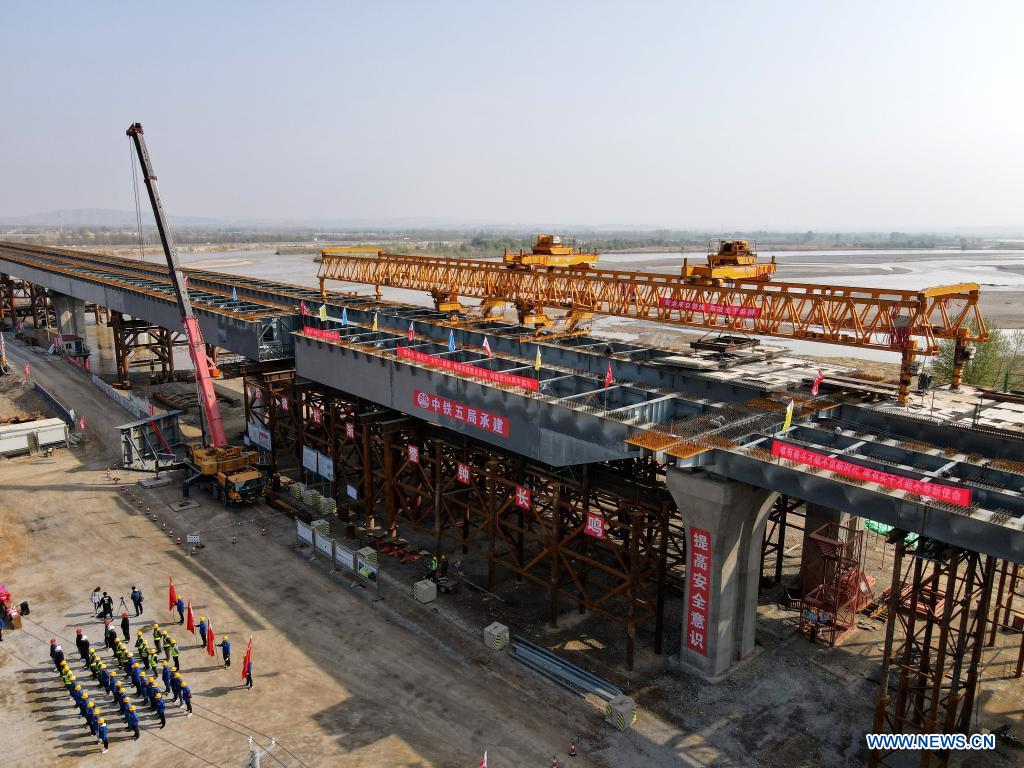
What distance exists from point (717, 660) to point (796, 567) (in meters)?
10.7

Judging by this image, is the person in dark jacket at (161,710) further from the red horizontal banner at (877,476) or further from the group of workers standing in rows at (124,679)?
the red horizontal banner at (877,476)

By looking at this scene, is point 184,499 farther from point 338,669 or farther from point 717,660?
point 717,660

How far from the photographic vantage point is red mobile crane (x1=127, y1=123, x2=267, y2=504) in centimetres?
3734

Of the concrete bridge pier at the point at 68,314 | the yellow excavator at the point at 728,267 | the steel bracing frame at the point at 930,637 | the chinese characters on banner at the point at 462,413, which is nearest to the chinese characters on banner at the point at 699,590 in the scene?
the steel bracing frame at the point at 930,637

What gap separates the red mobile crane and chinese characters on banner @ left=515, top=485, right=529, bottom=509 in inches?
684

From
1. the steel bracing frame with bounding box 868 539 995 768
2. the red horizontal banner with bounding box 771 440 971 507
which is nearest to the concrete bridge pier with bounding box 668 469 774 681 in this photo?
the red horizontal banner with bounding box 771 440 971 507

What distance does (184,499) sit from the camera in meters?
37.9

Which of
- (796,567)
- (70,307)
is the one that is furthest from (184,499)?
(70,307)

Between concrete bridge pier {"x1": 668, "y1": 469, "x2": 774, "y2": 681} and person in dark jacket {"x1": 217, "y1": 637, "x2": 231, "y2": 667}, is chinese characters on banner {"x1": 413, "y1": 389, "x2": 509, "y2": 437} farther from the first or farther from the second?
person in dark jacket {"x1": 217, "y1": 637, "x2": 231, "y2": 667}

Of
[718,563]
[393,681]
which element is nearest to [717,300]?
[718,563]

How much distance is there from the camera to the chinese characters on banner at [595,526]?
24375 millimetres

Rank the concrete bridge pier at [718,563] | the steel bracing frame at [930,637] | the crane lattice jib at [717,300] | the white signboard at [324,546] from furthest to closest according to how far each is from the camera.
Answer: the white signboard at [324,546], the crane lattice jib at [717,300], the concrete bridge pier at [718,563], the steel bracing frame at [930,637]

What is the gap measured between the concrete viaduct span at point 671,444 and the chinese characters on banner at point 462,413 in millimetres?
68

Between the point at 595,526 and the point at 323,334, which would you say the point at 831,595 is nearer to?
the point at 595,526
